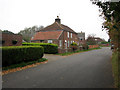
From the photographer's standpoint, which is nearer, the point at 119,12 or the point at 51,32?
the point at 119,12

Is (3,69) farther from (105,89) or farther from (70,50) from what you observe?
(70,50)

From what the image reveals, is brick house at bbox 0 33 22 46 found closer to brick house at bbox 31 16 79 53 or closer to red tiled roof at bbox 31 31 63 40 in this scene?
brick house at bbox 31 16 79 53

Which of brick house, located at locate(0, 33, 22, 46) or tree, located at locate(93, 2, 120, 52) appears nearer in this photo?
tree, located at locate(93, 2, 120, 52)

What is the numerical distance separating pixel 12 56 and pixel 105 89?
20.8 feet

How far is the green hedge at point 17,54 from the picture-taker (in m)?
6.89

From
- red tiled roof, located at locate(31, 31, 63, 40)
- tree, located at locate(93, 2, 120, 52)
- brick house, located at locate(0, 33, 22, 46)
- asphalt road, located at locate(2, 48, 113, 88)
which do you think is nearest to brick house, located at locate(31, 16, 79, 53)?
red tiled roof, located at locate(31, 31, 63, 40)

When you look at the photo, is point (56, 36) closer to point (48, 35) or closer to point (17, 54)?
point (48, 35)

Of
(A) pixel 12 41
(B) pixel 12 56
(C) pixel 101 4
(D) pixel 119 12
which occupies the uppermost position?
(C) pixel 101 4

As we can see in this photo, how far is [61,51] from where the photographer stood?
64.8 feet

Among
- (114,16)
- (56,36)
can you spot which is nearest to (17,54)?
(114,16)

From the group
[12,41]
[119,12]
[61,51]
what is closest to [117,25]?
[119,12]

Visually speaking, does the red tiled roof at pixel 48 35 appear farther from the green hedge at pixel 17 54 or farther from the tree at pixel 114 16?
the tree at pixel 114 16

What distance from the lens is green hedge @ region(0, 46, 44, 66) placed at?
22.6 ft

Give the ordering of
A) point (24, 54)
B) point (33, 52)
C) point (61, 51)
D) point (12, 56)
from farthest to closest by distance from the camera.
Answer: point (61, 51) < point (33, 52) < point (24, 54) < point (12, 56)
